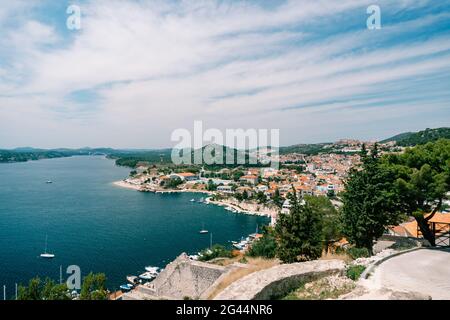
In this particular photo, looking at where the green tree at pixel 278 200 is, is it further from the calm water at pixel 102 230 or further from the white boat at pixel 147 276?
the white boat at pixel 147 276

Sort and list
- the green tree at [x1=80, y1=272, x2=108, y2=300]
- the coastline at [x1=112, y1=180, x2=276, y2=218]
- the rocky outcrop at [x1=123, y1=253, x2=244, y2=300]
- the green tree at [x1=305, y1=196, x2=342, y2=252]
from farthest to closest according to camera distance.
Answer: the coastline at [x1=112, y1=180, x2=276, y2=218] < the green tree at [x1=80, y1=272, x2=108, y2=300] < the rocky outcrop at [x1=123, y1=253, x2=244, y2=300] < the green tree at [x1=305, y1=196, x2=342, y2=252]

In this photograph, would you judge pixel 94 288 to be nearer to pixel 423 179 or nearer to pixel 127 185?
pixel 423 179

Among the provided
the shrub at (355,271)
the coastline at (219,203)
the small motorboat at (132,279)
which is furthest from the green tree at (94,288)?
the coastline at (219,203)

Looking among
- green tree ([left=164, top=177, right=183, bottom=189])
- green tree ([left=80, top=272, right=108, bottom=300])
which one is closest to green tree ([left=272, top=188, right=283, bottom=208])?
green tree ([left=164, top=177, right=183, bottom=189])

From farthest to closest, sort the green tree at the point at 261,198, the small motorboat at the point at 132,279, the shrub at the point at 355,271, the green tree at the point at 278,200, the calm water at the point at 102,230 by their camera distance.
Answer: the green tree at the point at 261,198, the green tree at the point at 278,200, the calm water at the point at 102,230, the small motorboat at the point at 132,279, the shrub at the point at 355,271

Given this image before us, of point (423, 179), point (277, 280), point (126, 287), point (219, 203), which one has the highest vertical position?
point (423, 179)

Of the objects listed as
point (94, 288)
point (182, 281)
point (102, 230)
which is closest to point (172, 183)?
point (102, 230)

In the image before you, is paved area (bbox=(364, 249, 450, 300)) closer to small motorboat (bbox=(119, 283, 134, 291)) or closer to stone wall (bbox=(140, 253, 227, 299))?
stone wall (bbox=(140, 253, 227, 299))
